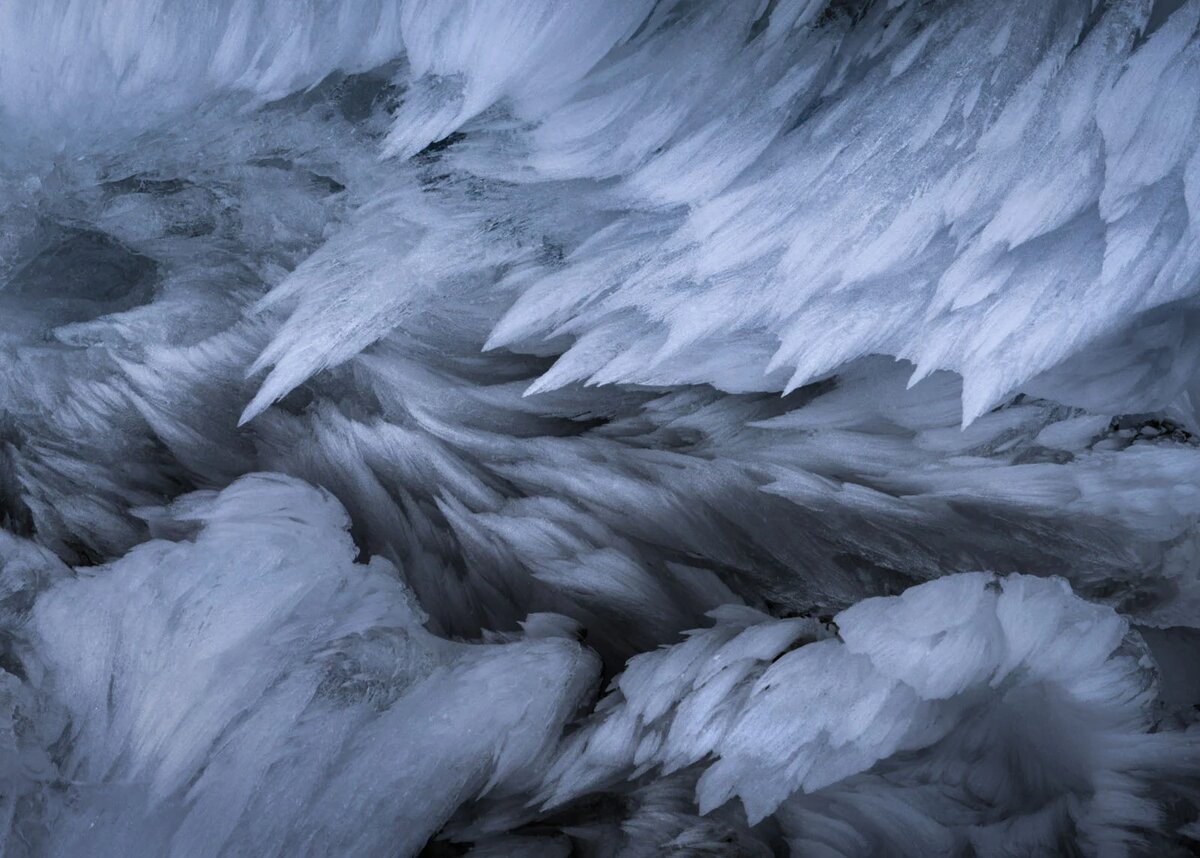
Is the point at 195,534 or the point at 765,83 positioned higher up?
the point at 765,83

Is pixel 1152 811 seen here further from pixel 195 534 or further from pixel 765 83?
pixel 195 534

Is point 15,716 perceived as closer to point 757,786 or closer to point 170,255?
point 170,255

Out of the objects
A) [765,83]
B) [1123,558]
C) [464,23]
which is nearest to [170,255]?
[464,23]

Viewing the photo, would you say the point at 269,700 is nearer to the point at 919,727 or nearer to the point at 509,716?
the point at 509,716

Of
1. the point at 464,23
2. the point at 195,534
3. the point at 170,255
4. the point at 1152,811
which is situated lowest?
the point at 1152,811

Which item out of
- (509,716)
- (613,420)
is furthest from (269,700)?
(613,420)
